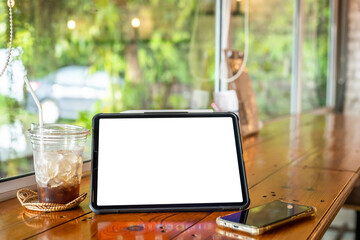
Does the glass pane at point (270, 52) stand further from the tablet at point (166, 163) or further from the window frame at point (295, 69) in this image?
the tablet at point (166, 163)

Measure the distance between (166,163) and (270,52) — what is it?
247 centimetres

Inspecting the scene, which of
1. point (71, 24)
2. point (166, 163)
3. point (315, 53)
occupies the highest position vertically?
point (71, 24)

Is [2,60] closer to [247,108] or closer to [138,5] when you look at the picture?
[247,108]

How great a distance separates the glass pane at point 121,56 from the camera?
2.50 meters

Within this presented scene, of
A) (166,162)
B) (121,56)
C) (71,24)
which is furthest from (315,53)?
(166,162)

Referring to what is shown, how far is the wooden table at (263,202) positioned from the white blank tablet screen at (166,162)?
0.04 meters

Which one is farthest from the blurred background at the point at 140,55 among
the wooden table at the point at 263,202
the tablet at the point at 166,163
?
the tablet at the point at 166,163

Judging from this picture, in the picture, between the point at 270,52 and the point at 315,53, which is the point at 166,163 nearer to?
the point at 270,52

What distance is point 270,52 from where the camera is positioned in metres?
3.25

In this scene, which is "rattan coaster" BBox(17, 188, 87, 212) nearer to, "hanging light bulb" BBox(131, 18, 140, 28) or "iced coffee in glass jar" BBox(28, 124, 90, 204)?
"iced coffee in glass jar" BBox(28, 124, 90, 204)

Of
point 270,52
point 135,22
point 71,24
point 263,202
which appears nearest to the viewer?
point 263,202

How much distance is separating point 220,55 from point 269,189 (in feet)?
3.83

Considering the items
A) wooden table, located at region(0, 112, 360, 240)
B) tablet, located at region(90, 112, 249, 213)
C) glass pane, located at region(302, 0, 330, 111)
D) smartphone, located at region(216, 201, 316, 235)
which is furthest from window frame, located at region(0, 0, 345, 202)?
smartphone, located at region(216, 201, 316, 235)

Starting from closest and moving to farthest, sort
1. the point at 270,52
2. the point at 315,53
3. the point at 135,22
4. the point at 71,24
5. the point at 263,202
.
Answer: the point at 263,202
the point at 71,24
the point at 270,52
the point at 135,22
the point at 315,53
